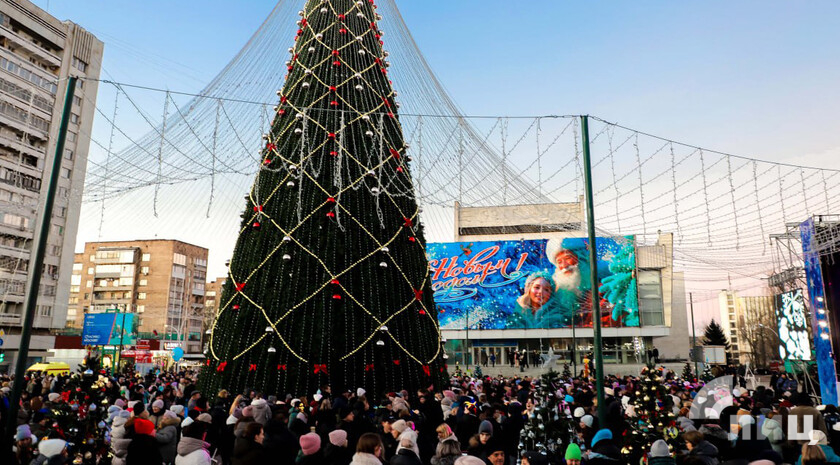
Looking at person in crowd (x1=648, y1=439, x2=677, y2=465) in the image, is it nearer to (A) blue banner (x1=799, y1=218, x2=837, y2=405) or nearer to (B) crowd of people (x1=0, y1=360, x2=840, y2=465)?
(B) crowd of people (x1=0, y1=360, x2=840, y2=465)

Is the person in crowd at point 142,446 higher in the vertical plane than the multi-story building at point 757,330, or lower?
lower

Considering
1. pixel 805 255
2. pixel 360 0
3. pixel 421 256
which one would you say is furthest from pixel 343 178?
pixel 805 255

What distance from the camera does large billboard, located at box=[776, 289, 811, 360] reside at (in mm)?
21469

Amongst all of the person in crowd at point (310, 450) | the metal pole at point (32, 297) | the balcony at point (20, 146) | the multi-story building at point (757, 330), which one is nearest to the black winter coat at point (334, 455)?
the person in crowd at point (310, 450)

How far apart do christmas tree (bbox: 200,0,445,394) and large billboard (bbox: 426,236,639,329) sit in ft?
137

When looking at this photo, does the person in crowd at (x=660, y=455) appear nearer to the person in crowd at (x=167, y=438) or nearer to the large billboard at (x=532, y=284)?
the person in crowd at (x=167, y=438)

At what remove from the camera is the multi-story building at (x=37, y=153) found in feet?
141

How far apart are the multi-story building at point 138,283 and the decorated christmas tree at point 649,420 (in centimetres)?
→ 7945

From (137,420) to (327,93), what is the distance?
8.73 metres

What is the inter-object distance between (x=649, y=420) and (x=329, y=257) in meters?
6.92

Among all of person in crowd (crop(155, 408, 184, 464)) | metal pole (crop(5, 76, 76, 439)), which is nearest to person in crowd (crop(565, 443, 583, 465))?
person in crowd (crop(155, 408, 184, 464))

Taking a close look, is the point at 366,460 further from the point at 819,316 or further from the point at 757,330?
the point at 757,330

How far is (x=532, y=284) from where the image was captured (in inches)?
2163

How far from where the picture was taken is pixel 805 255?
17.9 meters
